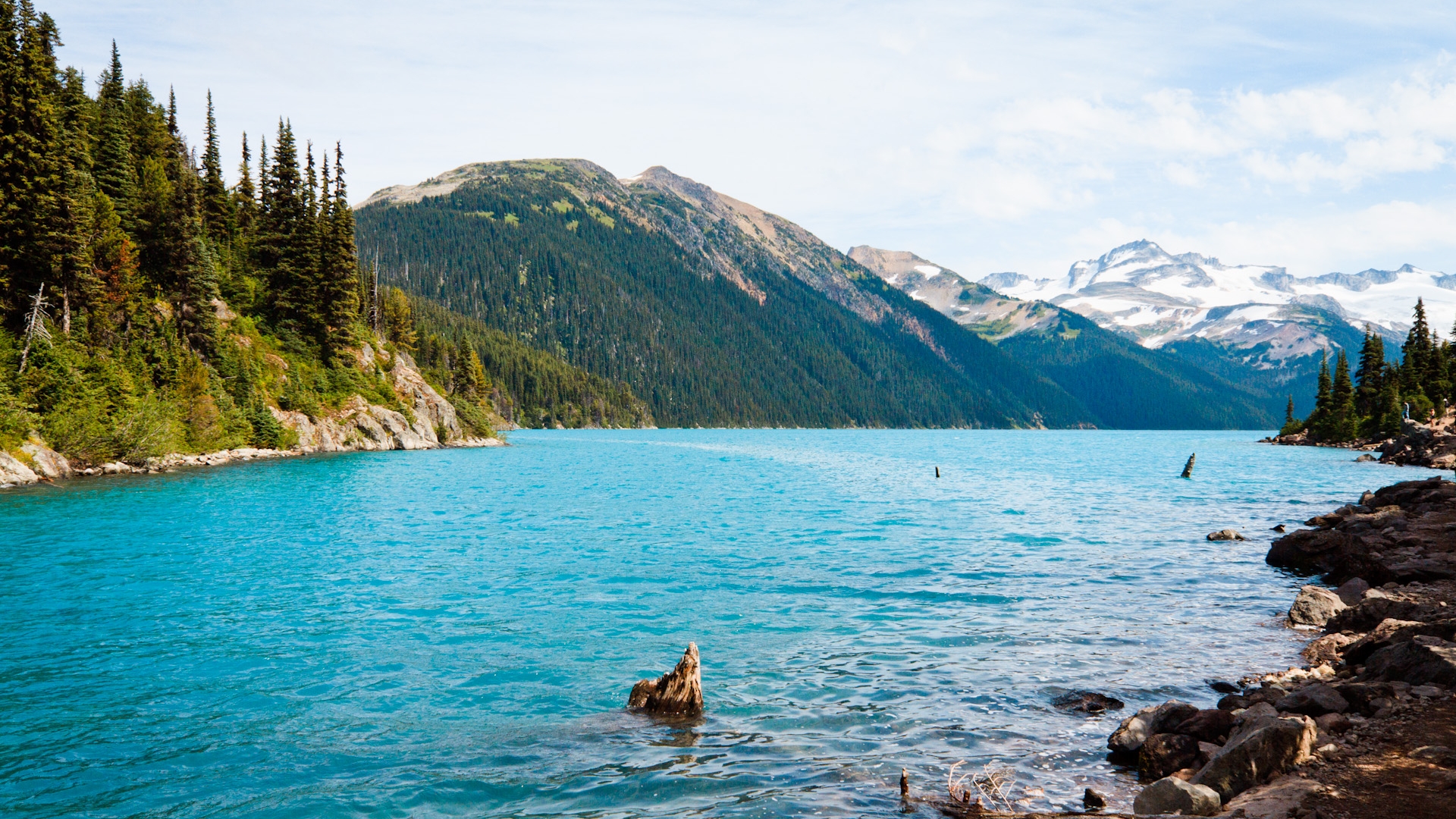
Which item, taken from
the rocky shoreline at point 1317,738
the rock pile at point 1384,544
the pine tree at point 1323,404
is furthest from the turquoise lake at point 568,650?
the pine tree at point 1323,404

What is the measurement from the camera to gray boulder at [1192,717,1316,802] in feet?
33.3

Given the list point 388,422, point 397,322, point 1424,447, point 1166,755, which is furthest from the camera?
point 397,322

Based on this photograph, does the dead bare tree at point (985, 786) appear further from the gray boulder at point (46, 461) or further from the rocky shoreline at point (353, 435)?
the gray boulder at point (46, 461)

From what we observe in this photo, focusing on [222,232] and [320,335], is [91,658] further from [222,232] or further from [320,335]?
[222,232]

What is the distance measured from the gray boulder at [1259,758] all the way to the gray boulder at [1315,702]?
95.3 inches

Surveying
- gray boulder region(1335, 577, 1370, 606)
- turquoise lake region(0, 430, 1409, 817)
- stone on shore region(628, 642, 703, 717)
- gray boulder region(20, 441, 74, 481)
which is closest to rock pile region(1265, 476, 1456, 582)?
gray boulder region(1335, 577, 1370, 606)

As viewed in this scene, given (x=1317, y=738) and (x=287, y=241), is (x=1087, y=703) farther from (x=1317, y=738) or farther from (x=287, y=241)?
(x=287, y=241)

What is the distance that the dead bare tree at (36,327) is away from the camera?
5294 cm

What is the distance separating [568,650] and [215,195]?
101 m

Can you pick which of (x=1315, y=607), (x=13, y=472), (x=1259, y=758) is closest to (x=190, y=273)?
(x=13, y=472)

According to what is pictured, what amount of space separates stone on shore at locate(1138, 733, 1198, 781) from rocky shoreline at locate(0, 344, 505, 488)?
60.4 metres

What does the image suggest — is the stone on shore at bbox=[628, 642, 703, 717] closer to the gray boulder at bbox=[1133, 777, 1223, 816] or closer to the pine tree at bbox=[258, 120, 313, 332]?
the gray boulder at bbox=[1133, 777, 1223, 816]

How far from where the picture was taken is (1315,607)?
871 inches

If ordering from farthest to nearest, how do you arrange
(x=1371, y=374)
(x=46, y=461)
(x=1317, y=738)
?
(x=1371, y=374) < (x=46, y=461) < (x=1317, y=738)
